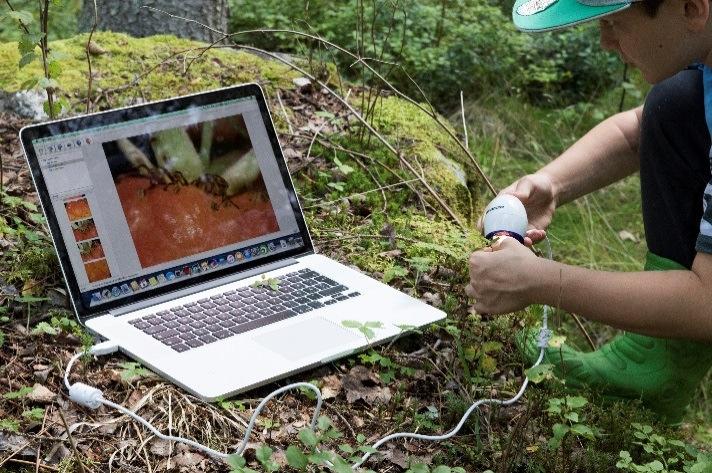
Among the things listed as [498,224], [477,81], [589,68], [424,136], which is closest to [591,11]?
[498,224]

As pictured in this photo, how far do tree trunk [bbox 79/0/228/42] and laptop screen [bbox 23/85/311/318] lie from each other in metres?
2.31

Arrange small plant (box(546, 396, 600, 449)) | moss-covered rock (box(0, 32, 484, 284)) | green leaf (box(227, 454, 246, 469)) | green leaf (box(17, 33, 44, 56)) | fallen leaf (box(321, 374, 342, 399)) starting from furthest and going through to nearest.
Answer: moss-covered rock (box(0, 32, 484, 284))
green leaf (box(17, 33, 44, 56))
fallen leaf (box(321, 374, 342, 399))
small plant (box(546, 396, 600, 449))
green leaf (box(227, 454, 246, 469))

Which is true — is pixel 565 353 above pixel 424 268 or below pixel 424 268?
below

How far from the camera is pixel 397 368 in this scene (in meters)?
2.67

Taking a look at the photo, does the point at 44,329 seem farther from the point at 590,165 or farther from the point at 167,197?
the point at 590,165

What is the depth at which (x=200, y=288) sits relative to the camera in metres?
2.81

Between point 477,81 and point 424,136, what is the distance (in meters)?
2.24

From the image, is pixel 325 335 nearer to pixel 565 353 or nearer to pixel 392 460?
pixel 392 460

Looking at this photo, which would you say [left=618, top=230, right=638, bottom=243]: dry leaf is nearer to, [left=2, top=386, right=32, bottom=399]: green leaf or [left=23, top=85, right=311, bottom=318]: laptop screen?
[left=23, top=85, right=311, bottom=318]: laptop screen

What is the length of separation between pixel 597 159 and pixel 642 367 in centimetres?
73

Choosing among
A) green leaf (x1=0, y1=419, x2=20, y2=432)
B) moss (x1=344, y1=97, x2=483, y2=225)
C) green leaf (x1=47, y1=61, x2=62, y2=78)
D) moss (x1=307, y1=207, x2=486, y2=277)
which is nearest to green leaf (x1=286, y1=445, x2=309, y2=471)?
green leaf (x1=0, y1=419, x2=20, y2=432)

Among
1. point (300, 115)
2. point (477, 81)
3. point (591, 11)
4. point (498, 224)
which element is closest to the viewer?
point (591, 11)

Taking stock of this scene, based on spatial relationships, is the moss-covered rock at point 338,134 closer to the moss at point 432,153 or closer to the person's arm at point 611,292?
the moss at point 432,153

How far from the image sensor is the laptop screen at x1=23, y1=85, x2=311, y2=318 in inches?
104
